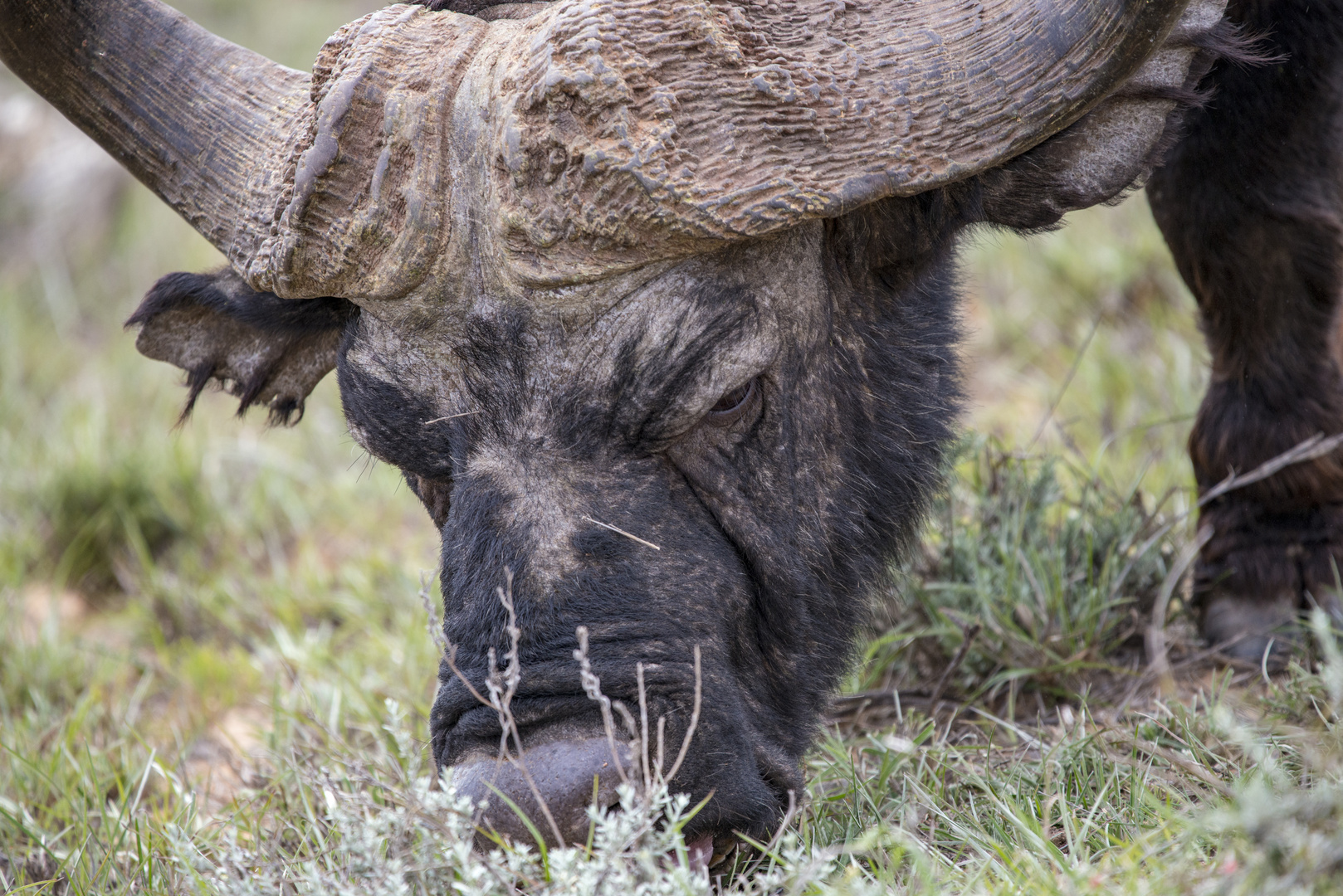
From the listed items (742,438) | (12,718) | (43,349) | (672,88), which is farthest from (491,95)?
(43,349)

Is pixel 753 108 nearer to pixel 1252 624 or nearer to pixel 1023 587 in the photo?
pixel 1023 587

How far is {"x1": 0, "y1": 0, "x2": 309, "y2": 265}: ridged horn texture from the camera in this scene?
291 cm

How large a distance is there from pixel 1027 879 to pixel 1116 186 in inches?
58.9

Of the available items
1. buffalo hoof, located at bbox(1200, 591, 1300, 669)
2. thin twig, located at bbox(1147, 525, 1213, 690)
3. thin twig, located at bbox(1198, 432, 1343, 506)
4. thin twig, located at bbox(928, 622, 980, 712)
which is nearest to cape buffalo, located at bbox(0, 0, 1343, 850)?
thin twig, located at bbox(928, 622, 980, 712)

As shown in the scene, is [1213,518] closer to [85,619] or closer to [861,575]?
[861,575]

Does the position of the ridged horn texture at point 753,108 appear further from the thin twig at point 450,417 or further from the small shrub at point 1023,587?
the small shrub at point 1023,587

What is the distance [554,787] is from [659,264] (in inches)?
41.4

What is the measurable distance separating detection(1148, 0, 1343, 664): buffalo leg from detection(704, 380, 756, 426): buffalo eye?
5.08 feet

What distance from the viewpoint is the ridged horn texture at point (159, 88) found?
9.53 feet

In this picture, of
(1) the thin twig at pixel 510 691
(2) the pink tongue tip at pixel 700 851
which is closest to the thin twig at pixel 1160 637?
(2) the pink tongue tip at pixel 700 851

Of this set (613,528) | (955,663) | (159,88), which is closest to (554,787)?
(613,528)

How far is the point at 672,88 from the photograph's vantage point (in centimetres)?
233

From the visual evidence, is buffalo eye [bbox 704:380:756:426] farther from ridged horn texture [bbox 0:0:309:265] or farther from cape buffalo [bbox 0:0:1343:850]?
ridged horn texture [bbox 0:0:309:265]

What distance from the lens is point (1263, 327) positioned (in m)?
3.62
